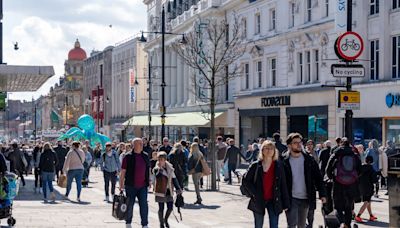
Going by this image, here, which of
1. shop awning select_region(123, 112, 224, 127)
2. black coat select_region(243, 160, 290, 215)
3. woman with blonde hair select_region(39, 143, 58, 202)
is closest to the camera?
black coat select_region(243, 160, 290, 215)

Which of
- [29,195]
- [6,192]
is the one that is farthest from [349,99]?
[29,195]

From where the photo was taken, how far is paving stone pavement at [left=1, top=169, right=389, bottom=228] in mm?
16078

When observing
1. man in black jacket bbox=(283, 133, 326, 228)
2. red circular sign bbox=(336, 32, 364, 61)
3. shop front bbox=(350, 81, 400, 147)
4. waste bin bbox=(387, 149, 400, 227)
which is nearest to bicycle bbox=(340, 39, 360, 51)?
red circular sign bbox=(336, 32, 364, 61)

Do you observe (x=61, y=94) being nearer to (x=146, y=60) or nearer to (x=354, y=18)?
(x=146, y=60)

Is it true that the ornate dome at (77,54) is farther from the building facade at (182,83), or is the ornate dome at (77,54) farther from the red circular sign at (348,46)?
the red circular sign at (348,46)

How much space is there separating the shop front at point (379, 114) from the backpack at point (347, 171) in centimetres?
1876

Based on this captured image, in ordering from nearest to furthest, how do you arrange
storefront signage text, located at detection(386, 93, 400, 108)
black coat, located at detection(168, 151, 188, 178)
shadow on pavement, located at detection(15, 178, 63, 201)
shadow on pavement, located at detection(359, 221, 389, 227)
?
shadow on pavement, located at detection(359, 221, 389, 227)
black coat, located at detection(168, 151, 188, 178)
shadow on pavement, located at detection(15, 178, 63, 201)
storefront signage text, located at detection(386, 93, 400, 108)

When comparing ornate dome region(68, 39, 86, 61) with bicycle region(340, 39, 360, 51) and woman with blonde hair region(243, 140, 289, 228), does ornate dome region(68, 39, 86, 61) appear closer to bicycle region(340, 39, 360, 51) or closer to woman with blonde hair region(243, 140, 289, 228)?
bicycle region(340, 39, 360, 51)

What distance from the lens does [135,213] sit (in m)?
18.2

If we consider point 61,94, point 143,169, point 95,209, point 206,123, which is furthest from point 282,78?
point 61,94

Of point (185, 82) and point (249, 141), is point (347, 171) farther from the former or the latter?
point (185, 82)

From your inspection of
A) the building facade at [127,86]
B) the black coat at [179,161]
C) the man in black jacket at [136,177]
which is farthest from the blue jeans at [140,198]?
the building facade at [127,86]

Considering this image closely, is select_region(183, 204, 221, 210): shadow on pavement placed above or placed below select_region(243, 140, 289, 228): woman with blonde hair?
below

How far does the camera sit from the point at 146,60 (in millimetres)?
83000
